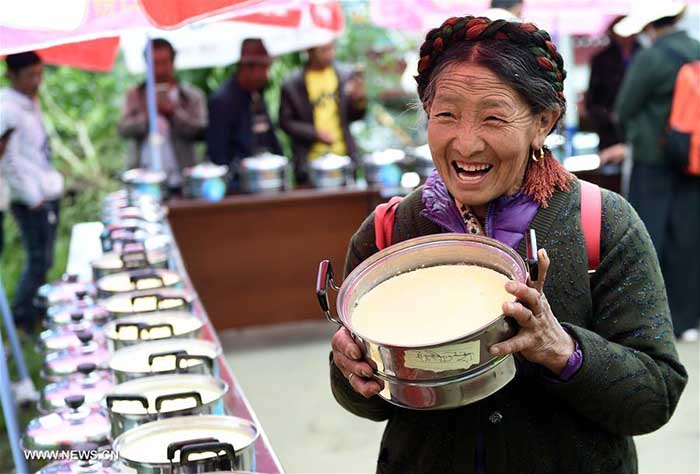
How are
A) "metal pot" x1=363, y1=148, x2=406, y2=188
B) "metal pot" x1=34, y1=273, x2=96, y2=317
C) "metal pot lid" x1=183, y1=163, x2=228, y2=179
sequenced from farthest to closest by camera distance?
"metal pot" x1=363, y1=148, x2=406, y2=188 → "metal pot lid" x1=183, y1=163, x2=228, y2=179 → "metal pot" x1=34, y1=273, x2=96, y2=317

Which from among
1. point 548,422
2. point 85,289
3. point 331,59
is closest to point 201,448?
point 548,422

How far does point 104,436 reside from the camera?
7.16 ft

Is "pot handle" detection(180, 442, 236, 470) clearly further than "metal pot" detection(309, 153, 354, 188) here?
No

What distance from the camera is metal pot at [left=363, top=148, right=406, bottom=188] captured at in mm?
6199

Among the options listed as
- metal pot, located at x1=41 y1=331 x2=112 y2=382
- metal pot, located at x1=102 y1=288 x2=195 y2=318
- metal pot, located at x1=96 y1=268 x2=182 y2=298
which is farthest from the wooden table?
metal pot, located at x1=41 y1=331 x2=112 y2=382

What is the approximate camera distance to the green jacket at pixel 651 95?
5.41 meters

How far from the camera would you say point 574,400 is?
1.61 metres

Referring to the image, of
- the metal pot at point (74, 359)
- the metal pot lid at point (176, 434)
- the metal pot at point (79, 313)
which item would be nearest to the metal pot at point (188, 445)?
the metal pot lid at point (176, 434)

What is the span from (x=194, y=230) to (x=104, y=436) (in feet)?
13.0

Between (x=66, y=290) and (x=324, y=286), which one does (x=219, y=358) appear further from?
(x=324, y=286)

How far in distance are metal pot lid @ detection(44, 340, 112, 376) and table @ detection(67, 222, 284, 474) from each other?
0.30 metres

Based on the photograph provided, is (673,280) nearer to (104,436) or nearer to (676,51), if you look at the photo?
(676,51)

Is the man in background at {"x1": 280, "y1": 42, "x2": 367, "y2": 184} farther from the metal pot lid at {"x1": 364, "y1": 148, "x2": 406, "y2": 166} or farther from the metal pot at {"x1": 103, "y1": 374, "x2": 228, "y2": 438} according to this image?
the metal pot at {"x1": 103, "y1": 374, "x2": 228, "y2": 438}

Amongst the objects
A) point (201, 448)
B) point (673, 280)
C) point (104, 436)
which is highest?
point (201, 448)
